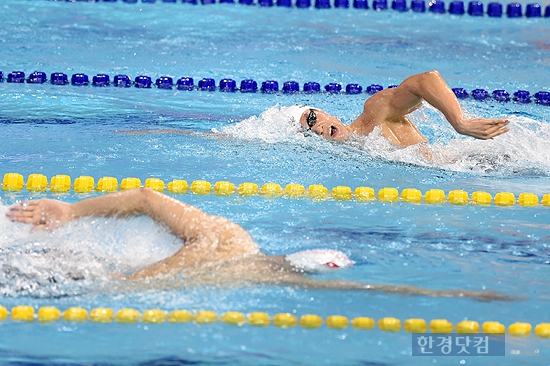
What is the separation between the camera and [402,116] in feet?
15.9

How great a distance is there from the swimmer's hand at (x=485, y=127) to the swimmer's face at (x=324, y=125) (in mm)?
951

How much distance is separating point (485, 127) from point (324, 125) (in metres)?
1.16

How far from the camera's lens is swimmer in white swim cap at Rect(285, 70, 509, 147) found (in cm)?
422

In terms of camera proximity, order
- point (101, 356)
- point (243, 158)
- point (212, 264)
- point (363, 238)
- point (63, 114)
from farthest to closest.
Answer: point (63, 114)
point (243, 158)
point (363, 238)
point (212, 264)
point (101, 356)

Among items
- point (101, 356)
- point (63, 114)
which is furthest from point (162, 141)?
point (101, 356)

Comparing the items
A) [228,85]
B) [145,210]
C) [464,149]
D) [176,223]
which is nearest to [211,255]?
[176,223]

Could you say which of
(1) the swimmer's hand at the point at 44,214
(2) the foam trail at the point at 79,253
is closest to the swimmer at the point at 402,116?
(2) the foam trail at the point at 79,253

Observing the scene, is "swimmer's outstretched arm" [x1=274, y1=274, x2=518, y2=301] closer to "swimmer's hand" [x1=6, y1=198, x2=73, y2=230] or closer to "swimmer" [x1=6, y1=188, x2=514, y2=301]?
"swimmer" [x1=6, y1=188, x2=514, y2=301]

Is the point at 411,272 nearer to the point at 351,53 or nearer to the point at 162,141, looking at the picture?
the point at 162,141

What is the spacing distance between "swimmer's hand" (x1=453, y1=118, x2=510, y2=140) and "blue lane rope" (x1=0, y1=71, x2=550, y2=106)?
2.57 meters

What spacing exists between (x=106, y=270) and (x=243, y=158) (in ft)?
6.49

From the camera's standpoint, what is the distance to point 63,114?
5.80 meters

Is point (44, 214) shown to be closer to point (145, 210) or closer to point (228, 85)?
point (145, 210)

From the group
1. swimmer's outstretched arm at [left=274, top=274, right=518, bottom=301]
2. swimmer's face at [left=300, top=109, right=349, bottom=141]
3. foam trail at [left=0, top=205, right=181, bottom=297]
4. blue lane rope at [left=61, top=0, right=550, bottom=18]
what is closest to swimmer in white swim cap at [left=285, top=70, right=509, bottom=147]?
swimmer's face at [left=300, top=109, right=349, bottom=141]
